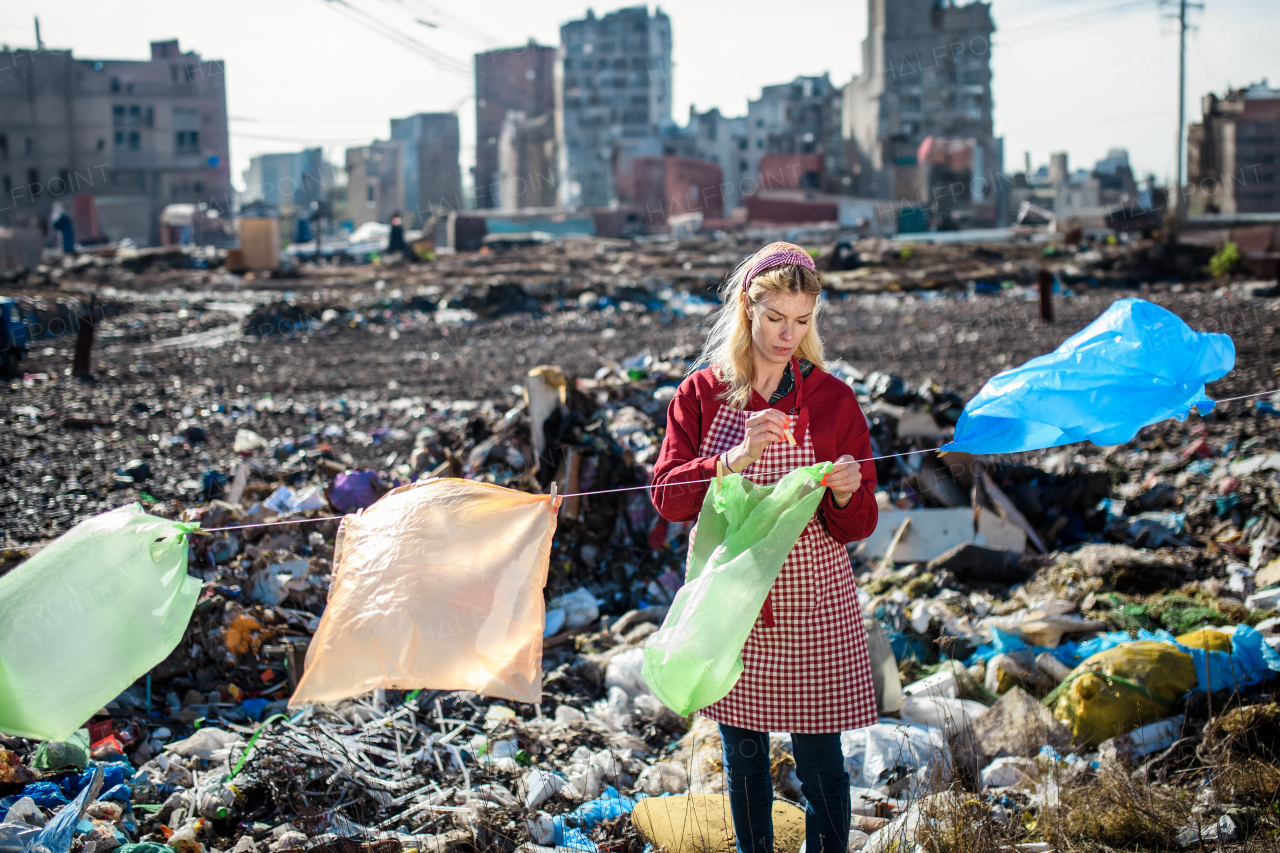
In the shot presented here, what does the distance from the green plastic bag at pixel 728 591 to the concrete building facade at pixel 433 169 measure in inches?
2188

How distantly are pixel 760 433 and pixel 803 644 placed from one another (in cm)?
49

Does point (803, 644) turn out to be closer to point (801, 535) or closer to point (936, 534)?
point (801, 535)

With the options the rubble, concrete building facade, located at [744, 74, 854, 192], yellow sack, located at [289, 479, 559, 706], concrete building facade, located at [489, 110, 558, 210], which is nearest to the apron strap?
yellow sack, located at [289, 479, 559, 706]

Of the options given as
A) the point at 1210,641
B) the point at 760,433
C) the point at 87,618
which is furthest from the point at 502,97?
the point at 760,433

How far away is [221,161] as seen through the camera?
4697 centimetres

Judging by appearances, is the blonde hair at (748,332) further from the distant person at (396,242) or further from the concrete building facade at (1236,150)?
the concrete building facade at (1236,150)

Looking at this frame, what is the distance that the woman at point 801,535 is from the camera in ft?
6.15

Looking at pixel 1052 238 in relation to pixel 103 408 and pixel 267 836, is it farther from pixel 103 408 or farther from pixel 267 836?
pixel 267 836

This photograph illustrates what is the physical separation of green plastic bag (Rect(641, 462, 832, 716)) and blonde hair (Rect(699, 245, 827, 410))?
0.20m

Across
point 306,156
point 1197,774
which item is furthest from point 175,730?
point 306,156

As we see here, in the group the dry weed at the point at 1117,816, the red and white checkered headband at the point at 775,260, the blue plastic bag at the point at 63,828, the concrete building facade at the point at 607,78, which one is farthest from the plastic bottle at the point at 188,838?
the concrete building facade at the point at 607,78

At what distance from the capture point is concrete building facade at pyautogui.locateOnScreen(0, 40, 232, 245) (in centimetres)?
4162

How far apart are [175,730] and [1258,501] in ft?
17.3

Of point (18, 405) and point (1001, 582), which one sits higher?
point (18, 405)
